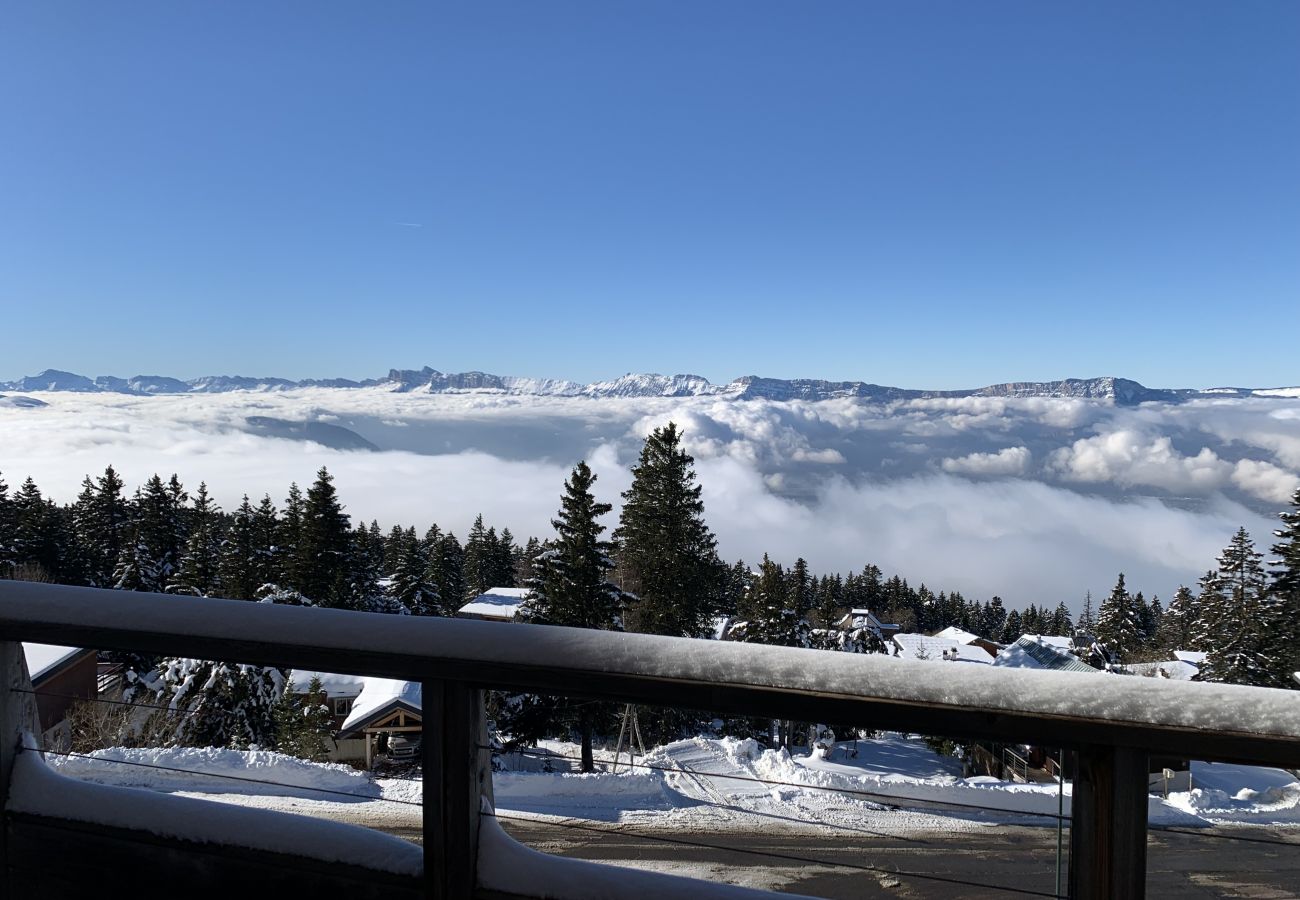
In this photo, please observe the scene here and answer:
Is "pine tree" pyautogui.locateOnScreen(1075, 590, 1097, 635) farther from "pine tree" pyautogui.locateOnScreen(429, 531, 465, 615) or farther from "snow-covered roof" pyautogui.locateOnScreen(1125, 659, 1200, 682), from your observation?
"pine tree" pyautogui.locateOnScreen(429, 531, 465, 615)

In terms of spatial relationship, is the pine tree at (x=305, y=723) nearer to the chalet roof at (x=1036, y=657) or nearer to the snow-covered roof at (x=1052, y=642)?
the chalet roof at (x=1036, y=657)

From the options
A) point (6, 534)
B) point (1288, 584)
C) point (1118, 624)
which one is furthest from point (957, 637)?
point (6, 534)

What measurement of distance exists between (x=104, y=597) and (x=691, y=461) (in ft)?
82.3

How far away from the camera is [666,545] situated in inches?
992

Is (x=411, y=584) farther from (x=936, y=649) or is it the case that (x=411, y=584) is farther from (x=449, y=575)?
(x=936, y=649)

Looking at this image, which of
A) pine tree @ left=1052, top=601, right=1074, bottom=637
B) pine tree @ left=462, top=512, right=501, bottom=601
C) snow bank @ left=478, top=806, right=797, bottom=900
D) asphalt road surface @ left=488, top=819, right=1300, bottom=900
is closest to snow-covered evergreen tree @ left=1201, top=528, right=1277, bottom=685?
asphalt road surface @ left=488, top=819, right=1300, bottom=900

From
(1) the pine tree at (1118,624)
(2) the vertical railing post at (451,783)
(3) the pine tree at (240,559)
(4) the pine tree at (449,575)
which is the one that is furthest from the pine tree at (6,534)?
(1) the pine tree at (1118,624)

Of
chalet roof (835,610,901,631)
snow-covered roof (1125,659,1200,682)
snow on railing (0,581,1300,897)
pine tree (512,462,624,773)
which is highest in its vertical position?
snow on railing (0,581,1300,897)

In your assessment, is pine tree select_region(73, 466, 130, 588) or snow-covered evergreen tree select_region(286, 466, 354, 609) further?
pine tree select_region(73, 466, 130, 588)

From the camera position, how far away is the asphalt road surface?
1.35 m

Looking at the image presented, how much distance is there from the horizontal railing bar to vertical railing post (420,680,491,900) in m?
0.06

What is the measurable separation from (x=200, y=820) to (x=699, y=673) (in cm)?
128

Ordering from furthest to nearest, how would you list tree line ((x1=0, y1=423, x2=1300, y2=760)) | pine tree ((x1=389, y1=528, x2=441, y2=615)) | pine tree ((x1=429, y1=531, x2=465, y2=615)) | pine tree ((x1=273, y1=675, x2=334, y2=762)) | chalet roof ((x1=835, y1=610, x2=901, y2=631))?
chalet roof ((x1=835, y1=610, x2=901, y2=631)), pine tree ((x1=429, y1=531, x2=465, y2=615)), pine tree ((x1=389, y1=528, x2=441, y2=615)), tree line ((x1=0, y1=423, x2=1300, y2=760)), pine tree ((x1=273, y1=675, x2=334, y2=762))

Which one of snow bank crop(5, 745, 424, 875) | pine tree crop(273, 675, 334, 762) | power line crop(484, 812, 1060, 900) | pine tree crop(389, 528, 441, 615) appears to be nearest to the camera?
power line crop(484, 812, 1060, 900)
